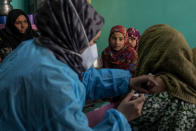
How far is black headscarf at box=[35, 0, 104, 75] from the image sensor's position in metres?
0.79

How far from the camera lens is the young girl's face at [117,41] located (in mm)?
2924

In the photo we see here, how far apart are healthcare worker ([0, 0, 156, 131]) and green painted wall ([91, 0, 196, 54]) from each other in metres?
3.54

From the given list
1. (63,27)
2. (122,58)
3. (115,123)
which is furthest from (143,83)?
(122,58)

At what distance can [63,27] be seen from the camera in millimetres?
801

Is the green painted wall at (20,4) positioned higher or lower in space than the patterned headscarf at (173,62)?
higher

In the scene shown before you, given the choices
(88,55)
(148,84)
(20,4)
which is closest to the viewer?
(88,55)

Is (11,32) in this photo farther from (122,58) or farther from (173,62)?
(173,62)

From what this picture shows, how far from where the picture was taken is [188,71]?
99 centimetres

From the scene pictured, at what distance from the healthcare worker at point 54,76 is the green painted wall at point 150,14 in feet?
11.6

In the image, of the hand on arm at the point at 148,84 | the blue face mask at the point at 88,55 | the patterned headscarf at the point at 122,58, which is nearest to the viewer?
the blue face mask at the point at 88,55

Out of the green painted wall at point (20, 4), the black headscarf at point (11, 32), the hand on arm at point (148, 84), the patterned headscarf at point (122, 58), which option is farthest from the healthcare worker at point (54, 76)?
the green painted wall at point (20, 4)

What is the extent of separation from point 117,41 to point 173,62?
1.98 m

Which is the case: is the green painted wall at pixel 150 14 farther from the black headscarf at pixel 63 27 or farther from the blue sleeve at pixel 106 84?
the black headscarf at pixel 63 27

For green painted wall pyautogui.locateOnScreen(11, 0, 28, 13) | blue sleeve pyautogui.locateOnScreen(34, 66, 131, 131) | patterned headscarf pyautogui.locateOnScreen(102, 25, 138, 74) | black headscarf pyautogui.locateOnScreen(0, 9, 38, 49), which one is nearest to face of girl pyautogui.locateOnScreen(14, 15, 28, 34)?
black headscarf pyautogui.locateOnScreen(0, 9, 38, 49)
